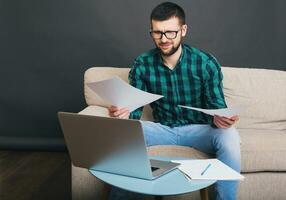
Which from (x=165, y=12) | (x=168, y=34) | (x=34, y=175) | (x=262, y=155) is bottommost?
(x=34, y=175)

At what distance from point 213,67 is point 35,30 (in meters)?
1.66

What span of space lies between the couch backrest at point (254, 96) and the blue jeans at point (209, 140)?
367 mm

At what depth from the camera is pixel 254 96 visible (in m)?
2.61

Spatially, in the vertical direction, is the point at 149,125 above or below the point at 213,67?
below

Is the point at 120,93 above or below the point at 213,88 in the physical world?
above

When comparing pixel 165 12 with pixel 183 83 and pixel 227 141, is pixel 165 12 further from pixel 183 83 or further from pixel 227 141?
pixel 227 141

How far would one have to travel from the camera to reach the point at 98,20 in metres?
3.34

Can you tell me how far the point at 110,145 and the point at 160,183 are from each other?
0.21 m

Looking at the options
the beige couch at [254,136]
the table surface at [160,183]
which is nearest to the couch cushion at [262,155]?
the beige couch at [254,136]

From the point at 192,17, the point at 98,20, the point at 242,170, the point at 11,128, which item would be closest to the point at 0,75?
the point at 11,128

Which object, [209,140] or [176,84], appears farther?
[176,84]

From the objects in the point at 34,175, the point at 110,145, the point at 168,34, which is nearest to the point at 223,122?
the point at 168,34

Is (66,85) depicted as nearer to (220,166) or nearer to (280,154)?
(280,154)

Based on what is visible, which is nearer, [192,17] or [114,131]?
[114,131]
